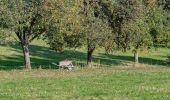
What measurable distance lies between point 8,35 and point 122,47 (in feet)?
60.7

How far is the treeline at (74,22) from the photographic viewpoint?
47.7 m

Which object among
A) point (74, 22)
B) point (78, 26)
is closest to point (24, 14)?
point (74, 22)

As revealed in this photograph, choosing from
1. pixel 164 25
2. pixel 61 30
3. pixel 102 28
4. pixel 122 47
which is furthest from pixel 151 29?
pixel 61 30

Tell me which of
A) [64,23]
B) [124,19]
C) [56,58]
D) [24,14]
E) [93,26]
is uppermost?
[24,14]

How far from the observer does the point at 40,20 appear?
1912 inches

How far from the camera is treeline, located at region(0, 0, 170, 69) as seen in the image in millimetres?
47656

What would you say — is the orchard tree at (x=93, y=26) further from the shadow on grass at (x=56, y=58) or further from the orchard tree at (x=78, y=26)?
the shadow on grass at (x=56, y=58)

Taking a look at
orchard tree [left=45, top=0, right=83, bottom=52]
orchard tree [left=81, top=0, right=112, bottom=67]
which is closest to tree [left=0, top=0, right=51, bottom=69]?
orchard tree [left=45, top=0, right=83, bottom=52]

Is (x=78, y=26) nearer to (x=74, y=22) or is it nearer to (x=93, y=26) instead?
(x=74, y=22)

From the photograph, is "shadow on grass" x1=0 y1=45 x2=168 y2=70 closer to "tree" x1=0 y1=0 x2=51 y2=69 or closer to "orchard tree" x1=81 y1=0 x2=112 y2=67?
"orchard tree" x1=81 y1=0 x2=112 y2=67

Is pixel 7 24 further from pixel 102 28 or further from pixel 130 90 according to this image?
pixel 130 90

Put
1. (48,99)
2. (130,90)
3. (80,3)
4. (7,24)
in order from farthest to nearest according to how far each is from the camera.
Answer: (80,3)
(7,24)
(130,90)
(48,99)

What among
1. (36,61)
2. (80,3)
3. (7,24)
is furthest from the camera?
(36,61)

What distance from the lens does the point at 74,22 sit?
51250 mm
